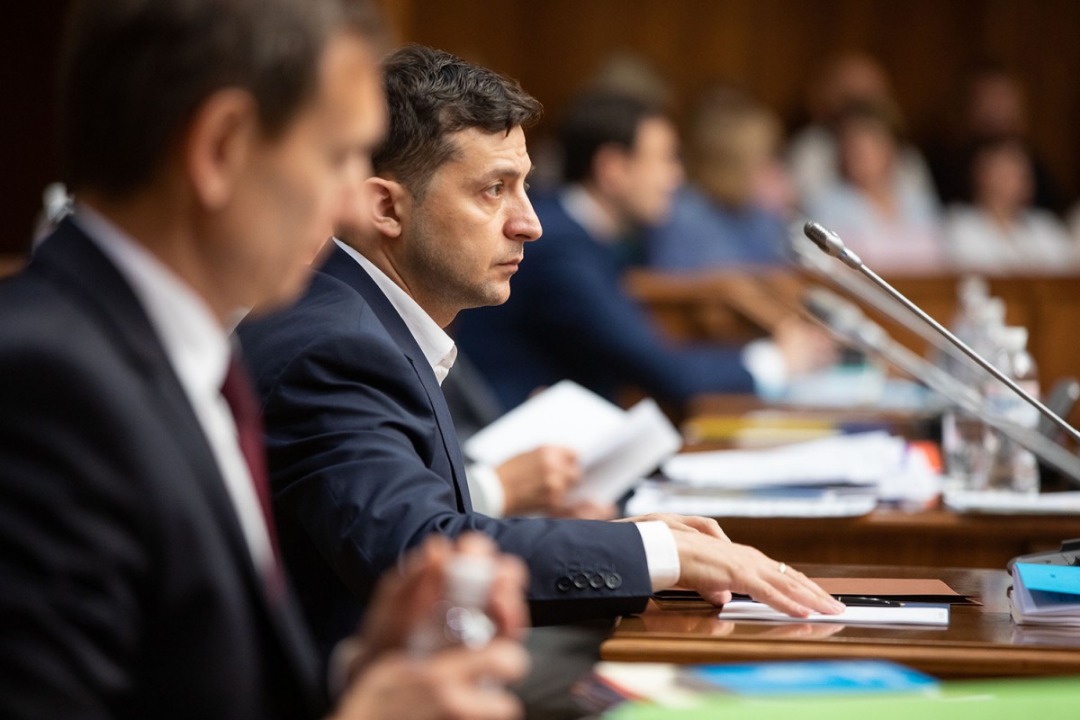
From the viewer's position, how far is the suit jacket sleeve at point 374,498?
1.66m

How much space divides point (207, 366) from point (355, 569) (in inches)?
21.8

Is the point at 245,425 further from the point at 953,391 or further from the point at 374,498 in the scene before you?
the point at 953,391

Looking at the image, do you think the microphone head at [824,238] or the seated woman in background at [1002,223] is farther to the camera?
the seated woman in background at [1002,223]

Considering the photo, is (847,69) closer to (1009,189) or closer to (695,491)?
(1009,189)

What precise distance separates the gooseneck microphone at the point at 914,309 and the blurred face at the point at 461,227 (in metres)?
0.42

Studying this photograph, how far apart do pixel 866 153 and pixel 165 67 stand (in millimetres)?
7690

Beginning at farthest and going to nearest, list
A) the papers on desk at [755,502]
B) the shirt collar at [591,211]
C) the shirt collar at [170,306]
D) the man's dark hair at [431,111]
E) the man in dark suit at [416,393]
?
the shirt collar at [591,211], the papers on desk at [755,502], the man's dark hair at [431,111], the man in dark suit at [416,393], the shirt collar at [170,306]

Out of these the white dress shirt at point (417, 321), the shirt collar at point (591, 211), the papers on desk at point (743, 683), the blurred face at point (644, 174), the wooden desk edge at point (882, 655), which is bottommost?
the papers on desk at point (743, 683)

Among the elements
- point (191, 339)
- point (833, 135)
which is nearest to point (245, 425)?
point (191, 339)

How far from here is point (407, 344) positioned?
1951 mm

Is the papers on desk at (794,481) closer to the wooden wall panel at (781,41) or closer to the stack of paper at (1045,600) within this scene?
the stack of paper at (1045,600)

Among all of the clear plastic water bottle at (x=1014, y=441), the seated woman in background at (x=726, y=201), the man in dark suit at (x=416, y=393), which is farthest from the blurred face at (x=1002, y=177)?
the man in dark suit at (x=416, y=393)

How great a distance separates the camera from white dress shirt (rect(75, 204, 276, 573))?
3.70ft

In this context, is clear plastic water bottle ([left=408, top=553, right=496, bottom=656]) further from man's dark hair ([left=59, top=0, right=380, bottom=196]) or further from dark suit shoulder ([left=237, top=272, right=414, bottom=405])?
dark suit shoulder ([left=237, top=272, right=414, bottom=405])
